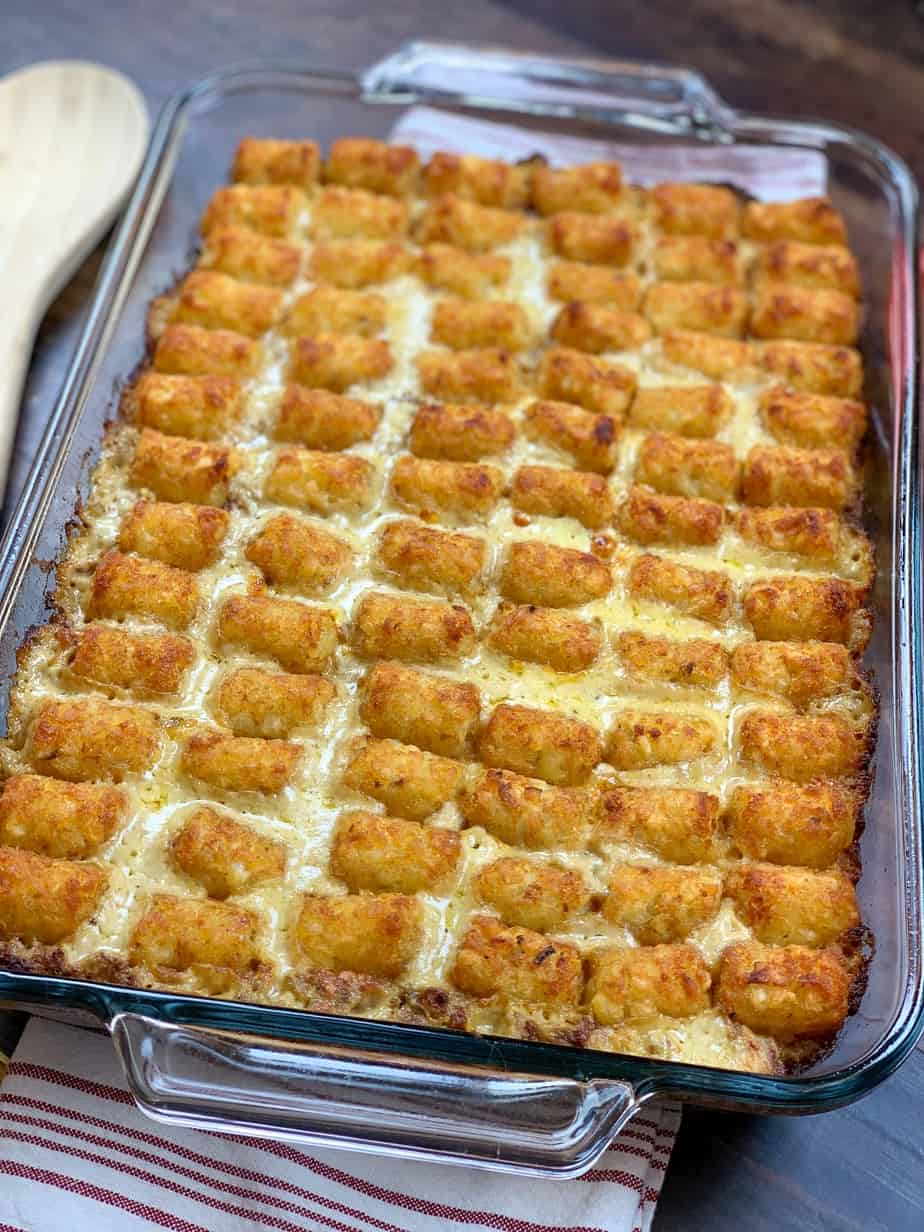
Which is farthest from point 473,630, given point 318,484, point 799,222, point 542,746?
point 799,222

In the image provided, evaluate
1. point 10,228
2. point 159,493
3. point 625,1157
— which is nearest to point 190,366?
point 159,493

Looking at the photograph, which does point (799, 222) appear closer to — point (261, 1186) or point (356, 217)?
point (356, 217)

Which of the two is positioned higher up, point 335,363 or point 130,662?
point 335,363

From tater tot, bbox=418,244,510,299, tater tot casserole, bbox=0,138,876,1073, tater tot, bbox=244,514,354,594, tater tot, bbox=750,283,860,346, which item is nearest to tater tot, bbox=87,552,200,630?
tater tot casserole, bbox=0,138,876,1073

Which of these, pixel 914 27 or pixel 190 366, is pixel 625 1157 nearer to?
pixel 190 366

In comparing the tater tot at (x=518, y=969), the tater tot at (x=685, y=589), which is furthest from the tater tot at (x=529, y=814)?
the tater tot at (x=685, y=589)

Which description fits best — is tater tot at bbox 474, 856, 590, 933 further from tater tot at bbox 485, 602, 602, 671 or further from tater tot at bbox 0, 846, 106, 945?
tater tot at bbox 0, 846, 106, 945
